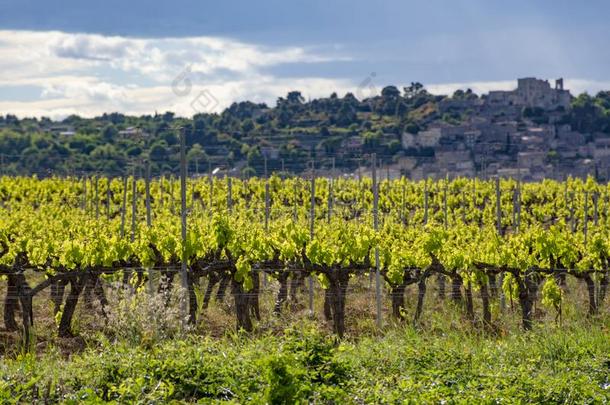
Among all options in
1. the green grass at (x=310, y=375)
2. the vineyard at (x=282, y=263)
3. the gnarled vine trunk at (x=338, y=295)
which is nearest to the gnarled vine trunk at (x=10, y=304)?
the vineyard at (x=282, y=263)

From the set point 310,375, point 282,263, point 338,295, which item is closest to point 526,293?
point 338,295

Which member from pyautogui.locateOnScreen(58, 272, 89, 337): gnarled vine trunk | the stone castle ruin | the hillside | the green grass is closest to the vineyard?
pyautogui.locateOnScreen(58, 272, 89, 337): gnarled vine trunk

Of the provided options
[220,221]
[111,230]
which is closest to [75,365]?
[220,221]

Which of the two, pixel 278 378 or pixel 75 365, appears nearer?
pixel 278 378

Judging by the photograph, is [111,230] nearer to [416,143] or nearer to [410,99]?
[416,143]

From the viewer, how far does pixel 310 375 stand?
9469mm

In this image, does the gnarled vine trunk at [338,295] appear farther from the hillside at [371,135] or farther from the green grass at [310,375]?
the hillside at [371,135]

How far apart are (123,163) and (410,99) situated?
76694 mm

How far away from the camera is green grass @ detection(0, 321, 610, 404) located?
346 inches

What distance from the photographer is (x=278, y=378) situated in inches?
328

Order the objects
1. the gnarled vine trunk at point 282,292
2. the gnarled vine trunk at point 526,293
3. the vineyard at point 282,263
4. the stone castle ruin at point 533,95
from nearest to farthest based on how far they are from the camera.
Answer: the vineyard at point 282,263, the gnarled vine trunk at point 526,293, the gnarled vine trunk at point 282,292, the stone castle ruin at point 533,95

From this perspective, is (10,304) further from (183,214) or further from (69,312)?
(183,214)

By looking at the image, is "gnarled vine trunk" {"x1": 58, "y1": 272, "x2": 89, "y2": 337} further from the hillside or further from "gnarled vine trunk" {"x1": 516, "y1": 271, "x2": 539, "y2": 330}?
the hillside

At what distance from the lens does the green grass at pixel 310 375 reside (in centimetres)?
879
